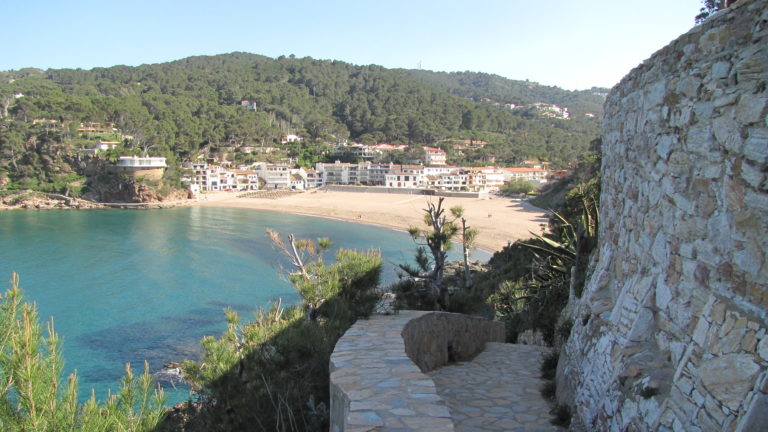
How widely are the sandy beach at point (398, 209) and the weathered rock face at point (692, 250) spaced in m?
30.2

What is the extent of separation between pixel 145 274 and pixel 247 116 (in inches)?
2955

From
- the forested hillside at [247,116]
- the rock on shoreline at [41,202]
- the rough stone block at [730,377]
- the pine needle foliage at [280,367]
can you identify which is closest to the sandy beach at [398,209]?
the rock on shoreline at [41,202]

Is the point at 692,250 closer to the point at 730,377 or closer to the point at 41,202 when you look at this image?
the point at 730,377

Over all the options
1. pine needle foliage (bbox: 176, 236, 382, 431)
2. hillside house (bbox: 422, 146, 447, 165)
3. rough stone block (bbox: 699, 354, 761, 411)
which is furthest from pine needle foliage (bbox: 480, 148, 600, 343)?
hillside house (bbox: 422, 146, 447, 165)

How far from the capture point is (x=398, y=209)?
54688mm

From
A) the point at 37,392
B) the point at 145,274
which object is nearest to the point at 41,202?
the point at 145,274

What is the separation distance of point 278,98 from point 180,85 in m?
24.1

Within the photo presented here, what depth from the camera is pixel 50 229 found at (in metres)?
41.4

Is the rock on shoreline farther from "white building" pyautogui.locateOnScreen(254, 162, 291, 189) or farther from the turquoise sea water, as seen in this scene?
"white building" pyautogui.locateOnScreen(254, 162, 291, 189)

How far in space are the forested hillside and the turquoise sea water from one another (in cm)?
1959

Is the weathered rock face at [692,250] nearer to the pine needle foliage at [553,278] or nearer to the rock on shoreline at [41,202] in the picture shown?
the pine needle foliage at [553,278]

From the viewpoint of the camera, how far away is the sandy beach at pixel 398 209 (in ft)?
131

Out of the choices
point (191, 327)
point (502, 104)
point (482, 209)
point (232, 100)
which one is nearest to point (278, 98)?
point (232, 100)

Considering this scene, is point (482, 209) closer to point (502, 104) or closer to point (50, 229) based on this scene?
point (50, 229)
